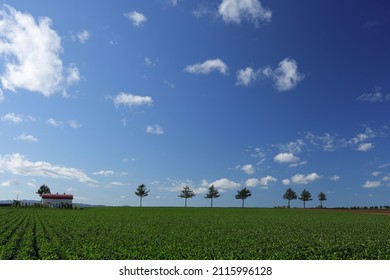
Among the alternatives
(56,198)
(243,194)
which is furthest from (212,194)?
(56,198)

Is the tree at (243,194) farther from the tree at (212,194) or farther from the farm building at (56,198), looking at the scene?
the farm building at (56,198)

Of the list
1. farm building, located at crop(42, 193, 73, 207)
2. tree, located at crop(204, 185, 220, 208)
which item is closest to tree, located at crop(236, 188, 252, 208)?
A: tree, located at crop(204, 185, 220, 208)

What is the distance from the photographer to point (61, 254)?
24219mm

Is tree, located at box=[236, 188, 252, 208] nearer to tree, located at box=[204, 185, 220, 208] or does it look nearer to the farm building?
tree, located at box=[204, 185, 220, 208]

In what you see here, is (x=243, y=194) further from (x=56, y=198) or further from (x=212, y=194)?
(x=56, y=198)

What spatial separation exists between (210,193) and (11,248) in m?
162

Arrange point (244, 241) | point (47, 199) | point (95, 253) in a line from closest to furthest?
point (95, 253) → point (244, 241) → point (47, 199)

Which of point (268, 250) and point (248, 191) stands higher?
point (248, 191)

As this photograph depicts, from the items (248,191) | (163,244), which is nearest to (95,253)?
(163,244)

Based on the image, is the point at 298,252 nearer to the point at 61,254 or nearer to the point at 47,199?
the point at 61,254

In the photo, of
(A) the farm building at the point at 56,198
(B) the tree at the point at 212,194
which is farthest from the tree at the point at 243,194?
(A) the farm building at the point at 56,198
